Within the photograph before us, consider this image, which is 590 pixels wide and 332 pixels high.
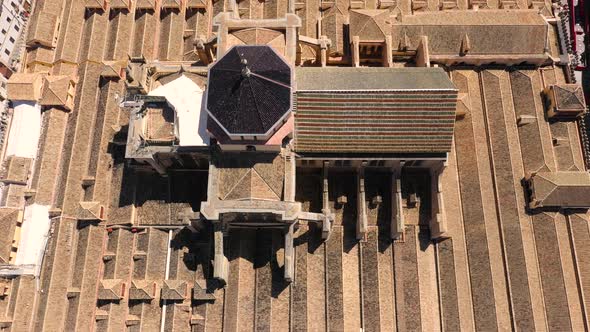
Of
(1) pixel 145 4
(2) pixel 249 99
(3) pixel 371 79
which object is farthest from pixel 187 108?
(1) pixel 145 4

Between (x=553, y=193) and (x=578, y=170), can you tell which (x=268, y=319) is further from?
(x=578, y=170)

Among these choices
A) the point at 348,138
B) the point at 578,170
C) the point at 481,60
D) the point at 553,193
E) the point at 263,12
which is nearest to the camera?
the point at 348,138

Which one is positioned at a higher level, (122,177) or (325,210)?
(122,177)

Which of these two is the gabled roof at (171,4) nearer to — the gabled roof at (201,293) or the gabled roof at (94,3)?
the gabled roof at (94,3)

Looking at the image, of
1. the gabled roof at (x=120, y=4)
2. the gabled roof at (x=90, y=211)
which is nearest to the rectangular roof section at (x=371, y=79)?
the gabled roof at (x=90, y=211)

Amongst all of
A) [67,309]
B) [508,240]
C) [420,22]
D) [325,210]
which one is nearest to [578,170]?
[508,240]
